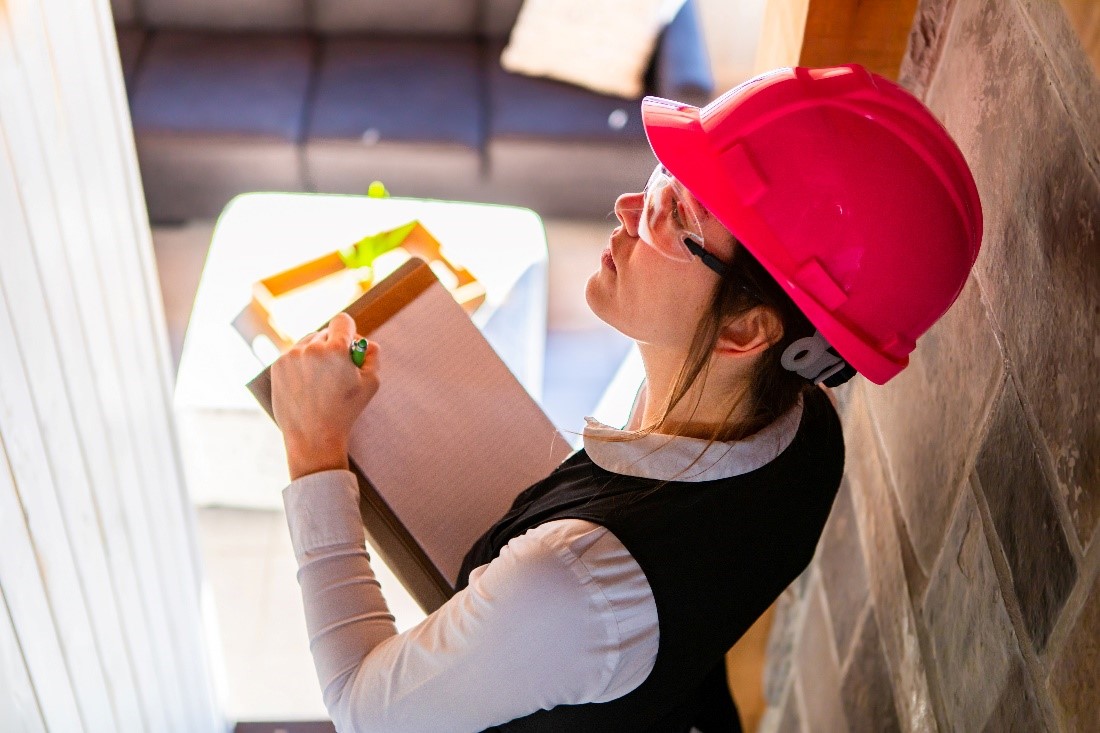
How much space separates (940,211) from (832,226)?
9 centimetres

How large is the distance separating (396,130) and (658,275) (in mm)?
2365

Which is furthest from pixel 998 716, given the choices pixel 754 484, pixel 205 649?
pixel 205 649

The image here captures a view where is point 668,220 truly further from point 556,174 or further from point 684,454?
point 556,174

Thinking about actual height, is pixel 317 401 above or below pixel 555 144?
below

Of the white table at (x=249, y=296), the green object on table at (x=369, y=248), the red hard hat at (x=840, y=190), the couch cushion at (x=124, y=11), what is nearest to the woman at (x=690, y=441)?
the red hard hat at (x=840, y=190)

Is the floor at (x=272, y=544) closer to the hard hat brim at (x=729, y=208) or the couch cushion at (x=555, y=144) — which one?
the couch cushion at (x=555, y=144)

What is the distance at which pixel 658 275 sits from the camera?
101 centimetres

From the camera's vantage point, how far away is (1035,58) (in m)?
0.94

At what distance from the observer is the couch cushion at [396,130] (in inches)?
126

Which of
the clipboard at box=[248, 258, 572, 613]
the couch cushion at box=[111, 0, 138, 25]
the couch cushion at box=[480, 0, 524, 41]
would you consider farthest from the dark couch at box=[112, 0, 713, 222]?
the clipboard at box=[248, 258, 572, 613]

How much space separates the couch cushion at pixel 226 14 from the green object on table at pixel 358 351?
2.80 m

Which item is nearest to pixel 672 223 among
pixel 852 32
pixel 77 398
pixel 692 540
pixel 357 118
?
pixel 692 540

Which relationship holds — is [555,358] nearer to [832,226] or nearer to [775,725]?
[775,725]

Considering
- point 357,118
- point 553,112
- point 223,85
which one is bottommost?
point 553,112
